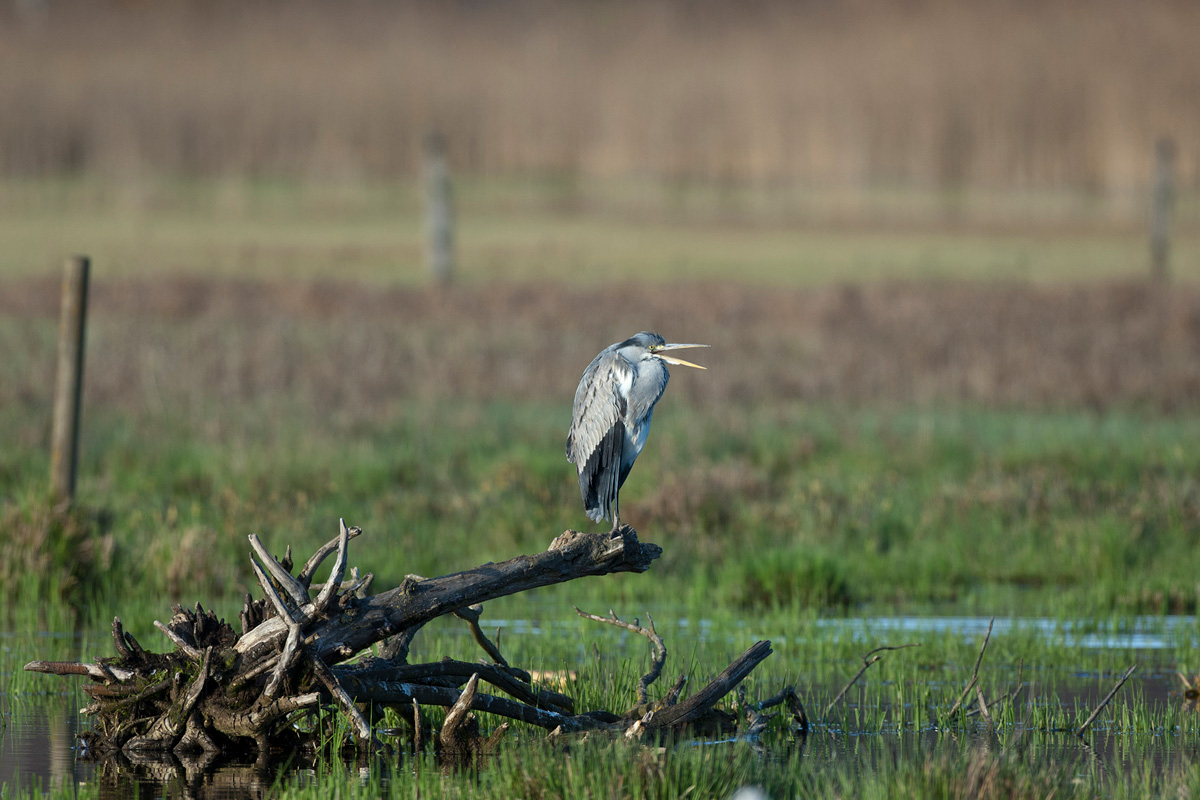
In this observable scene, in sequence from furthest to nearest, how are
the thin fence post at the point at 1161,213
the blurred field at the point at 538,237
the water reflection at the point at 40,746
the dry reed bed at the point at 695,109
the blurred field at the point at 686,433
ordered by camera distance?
1. the dry reed bed at the point at 695,109
2. the thin fence post at the point at 1161,213
3. the blurred field at the point at 538,237
4. the blurred field at the point at 686,433
5. the water reflection at the point at 40,746

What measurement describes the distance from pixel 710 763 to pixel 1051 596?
20.8ft

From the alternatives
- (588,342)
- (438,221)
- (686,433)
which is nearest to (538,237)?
A: (438,221)

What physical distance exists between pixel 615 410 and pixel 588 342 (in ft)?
64.4

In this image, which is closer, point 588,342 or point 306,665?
point 306,665

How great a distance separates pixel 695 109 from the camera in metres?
54.2

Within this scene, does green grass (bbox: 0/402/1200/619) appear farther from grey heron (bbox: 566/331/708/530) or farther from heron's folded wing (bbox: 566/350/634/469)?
heron's folded wing (bbox: 566/350/634/469)

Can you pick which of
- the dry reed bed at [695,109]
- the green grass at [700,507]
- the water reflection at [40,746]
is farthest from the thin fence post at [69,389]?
the dry reed bed at [695,109]

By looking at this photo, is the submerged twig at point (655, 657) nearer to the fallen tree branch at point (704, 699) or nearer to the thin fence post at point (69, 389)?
the fallen tree branch at point (704, 699)

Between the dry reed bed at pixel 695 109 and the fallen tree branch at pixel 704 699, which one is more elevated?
the dry reed bed at pixel 695 109

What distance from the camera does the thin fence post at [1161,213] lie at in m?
40.2

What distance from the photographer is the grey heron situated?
6.93 m

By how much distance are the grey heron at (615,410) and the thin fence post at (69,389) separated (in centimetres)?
592

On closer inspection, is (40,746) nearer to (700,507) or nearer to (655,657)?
(655,657)

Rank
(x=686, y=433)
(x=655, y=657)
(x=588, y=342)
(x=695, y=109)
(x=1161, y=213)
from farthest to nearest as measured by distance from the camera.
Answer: (x=695, y=109) → (x=1161, y=213) → (x=588, y=342) → (x=686, y=433) → (x=655, y=657)
